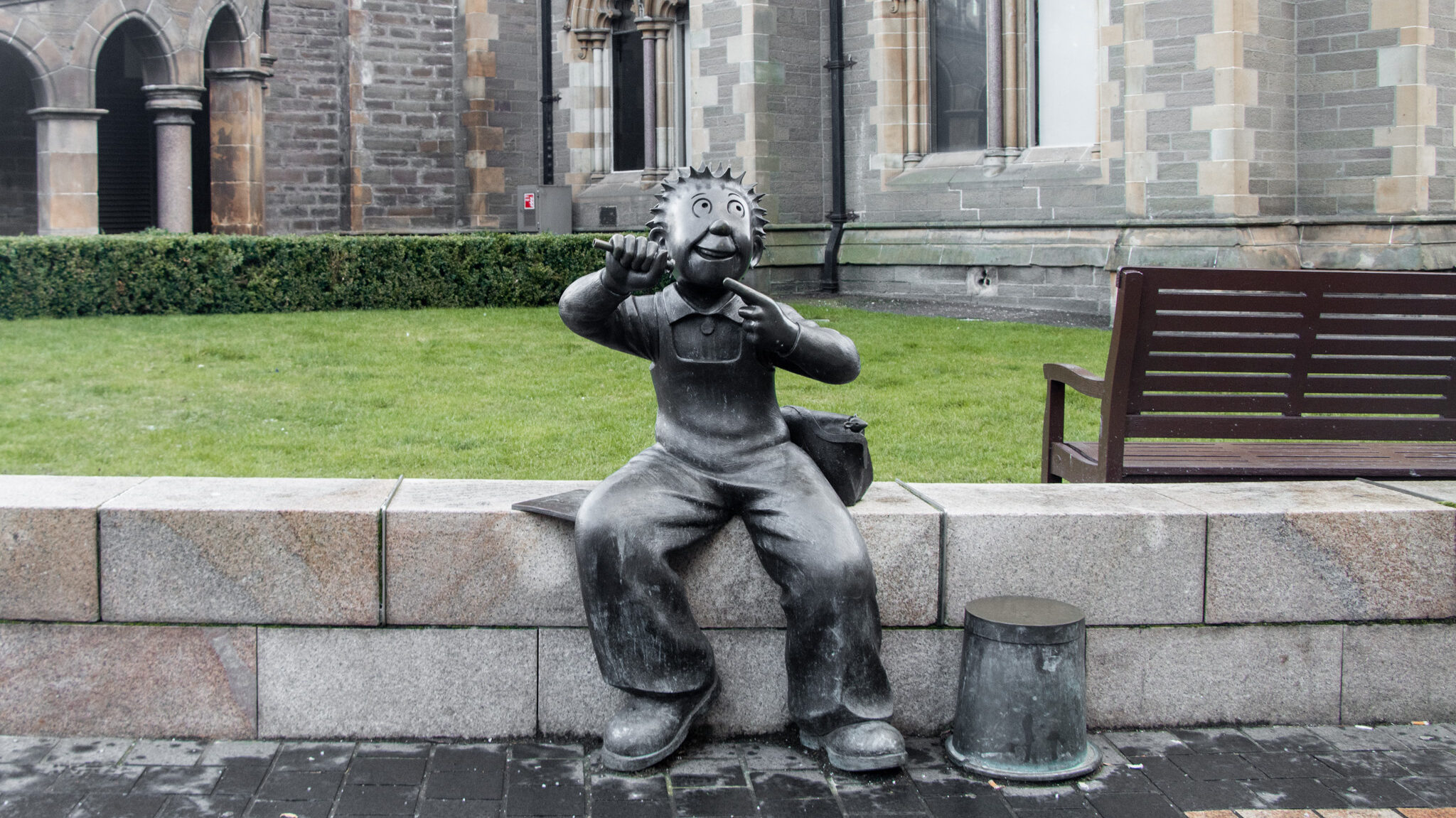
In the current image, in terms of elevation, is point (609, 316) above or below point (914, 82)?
below

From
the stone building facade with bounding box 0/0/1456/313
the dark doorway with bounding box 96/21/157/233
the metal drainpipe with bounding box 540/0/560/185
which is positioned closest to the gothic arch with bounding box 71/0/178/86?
the stone building facade with bounding box 0/0/1456/313

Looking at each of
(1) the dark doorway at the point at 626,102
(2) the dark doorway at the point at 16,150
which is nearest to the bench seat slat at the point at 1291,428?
(1) the dark doorway at the point at 626,102

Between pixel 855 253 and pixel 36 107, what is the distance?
9.46 m

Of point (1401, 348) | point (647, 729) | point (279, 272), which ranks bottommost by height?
point (647, 729)

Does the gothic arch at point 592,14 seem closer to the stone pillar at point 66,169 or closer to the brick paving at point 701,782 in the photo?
the stone pillar at point 66,169

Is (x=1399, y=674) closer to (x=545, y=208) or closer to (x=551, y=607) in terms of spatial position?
(x=551, y=607)

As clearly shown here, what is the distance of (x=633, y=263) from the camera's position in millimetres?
3352

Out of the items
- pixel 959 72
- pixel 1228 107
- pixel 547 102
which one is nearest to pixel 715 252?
pixel 1228 107

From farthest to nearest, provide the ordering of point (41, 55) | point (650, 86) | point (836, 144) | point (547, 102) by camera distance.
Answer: point (547, 102) < point (650, 86) < point (836, 144) < point (41, 55)

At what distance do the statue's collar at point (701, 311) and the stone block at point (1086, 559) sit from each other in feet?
2.61

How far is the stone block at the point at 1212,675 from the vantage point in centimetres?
370

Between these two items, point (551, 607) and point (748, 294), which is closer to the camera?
point (748, 294)

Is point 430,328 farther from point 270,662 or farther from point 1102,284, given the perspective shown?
point 270,662

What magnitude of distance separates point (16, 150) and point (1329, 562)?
2395cm
